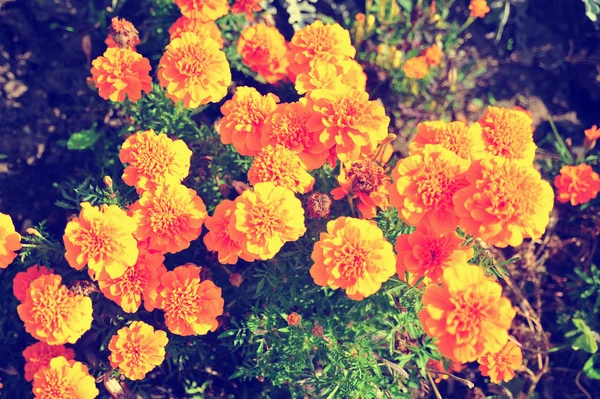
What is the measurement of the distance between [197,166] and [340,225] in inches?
51.6

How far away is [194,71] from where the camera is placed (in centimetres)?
254

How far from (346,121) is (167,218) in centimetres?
96

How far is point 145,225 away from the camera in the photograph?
94.4 inches

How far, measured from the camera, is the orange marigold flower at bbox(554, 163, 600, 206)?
344 centimetres

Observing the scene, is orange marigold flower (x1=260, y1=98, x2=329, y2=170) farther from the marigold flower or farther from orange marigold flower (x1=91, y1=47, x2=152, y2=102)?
the marigold flower

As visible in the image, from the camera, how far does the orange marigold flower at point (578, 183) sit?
11.3 feet

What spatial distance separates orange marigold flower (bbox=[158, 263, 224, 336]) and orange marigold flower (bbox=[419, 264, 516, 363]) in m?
1.06

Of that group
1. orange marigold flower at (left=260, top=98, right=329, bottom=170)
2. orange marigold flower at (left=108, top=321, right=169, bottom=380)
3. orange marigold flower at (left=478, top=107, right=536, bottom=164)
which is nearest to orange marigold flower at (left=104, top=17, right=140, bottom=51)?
orange marigold flower at (left=260, top=98, right=329, bottom=170)

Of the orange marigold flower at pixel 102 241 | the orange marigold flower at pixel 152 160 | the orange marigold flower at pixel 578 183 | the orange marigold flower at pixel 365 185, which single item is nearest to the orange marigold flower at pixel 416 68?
the orange marigold flower at pixel 578 183

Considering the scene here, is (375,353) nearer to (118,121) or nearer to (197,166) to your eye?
(197,166)

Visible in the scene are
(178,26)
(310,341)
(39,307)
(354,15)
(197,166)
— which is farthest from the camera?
(354,15)

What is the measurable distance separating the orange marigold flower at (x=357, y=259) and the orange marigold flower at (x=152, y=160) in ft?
2.83

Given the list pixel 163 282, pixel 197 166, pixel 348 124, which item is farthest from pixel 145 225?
pixel 348 124

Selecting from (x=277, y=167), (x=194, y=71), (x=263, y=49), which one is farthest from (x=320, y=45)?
(x=277, y=167)
